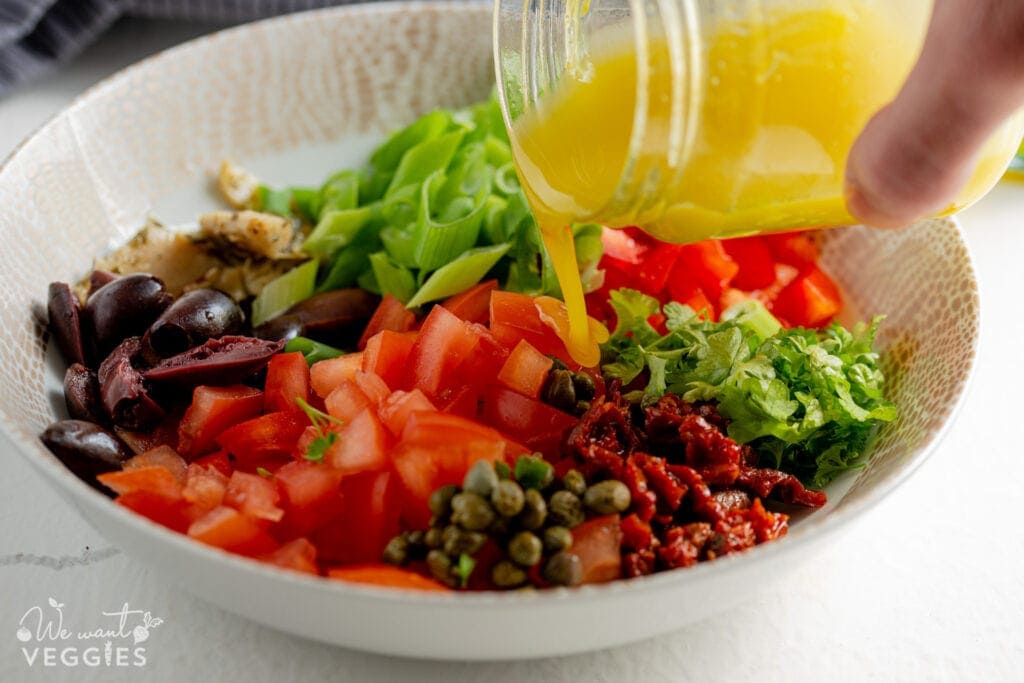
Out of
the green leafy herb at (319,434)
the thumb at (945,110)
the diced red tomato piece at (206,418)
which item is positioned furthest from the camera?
the diced red tomato piece at (206,418)

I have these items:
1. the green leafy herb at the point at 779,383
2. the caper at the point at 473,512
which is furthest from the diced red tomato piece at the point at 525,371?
the caper at the point at 473,512

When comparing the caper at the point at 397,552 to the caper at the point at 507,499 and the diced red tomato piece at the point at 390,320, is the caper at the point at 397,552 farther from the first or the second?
the diced red tomato piece at the point at 390,320

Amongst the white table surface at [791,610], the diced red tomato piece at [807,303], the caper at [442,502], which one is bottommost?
the white table surface at [791,610]

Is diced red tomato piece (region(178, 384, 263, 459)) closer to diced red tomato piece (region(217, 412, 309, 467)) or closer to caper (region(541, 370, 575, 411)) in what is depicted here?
diced red tomato piece (region(217, 412, 309, 467))

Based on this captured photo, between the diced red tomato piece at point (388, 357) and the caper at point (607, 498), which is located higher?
the diced red tomato piece at point (388, 357)

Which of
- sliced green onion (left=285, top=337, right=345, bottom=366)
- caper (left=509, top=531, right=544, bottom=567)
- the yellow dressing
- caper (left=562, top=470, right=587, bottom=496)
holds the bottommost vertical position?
sliced green onion (left=285, top=337, right=345, bottom=366)

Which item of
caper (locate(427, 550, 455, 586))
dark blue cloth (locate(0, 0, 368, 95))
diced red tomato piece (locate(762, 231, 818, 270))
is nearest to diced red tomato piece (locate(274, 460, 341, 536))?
caper (locate(427, 550, 455, 586))

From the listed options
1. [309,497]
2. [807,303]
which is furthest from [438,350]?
[807,303]
